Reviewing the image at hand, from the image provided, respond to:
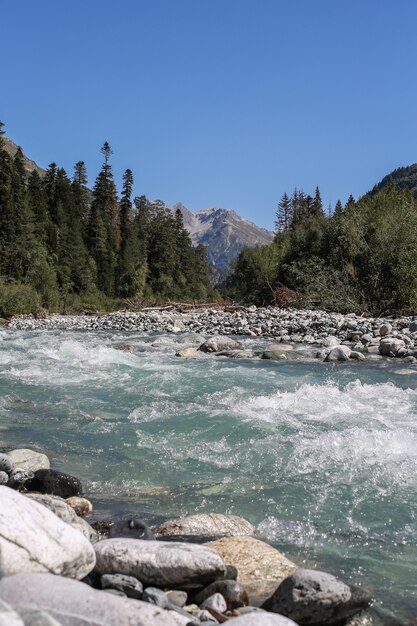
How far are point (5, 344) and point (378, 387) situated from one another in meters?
10.8

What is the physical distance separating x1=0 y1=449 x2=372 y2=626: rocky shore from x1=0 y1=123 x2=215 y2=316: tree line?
31294 millimetres

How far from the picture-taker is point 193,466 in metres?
5.30

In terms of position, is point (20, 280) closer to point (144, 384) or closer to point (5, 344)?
point (5, 344)

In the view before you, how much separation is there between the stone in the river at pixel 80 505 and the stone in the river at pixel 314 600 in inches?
71.0

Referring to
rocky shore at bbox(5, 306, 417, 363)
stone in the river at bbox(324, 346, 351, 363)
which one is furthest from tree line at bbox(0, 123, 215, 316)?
stone in the river at bbox(324, 346, 351, 363)

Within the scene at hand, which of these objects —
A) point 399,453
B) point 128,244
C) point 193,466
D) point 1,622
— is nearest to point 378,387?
point 399,453

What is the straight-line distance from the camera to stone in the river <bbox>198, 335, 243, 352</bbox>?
14.1 metres

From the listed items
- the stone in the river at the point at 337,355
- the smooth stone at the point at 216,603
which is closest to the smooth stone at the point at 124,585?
the smooth stone at the point at 216,603

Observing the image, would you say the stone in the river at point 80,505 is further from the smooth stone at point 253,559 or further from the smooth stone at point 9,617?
the smooth stone at point 9,617

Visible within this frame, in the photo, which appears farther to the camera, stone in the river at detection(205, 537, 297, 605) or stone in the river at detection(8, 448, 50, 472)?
stone in the river at detection(8, 448, 50, 472)

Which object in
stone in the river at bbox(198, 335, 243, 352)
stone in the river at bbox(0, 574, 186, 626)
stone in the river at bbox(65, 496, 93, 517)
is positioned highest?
stone in the river at bbox(198, 335, 243, 352)

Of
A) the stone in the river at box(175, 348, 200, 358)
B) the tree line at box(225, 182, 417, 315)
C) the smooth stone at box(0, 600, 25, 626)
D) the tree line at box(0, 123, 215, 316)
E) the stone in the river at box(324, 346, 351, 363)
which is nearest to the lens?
the smooth stone at box(0, 600, 25, 626)

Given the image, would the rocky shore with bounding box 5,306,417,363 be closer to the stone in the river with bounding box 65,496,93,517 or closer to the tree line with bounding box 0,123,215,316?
the stone in the river with bounding box 65,496,93,517

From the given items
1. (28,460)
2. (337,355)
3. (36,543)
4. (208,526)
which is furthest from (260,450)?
(337,355)
